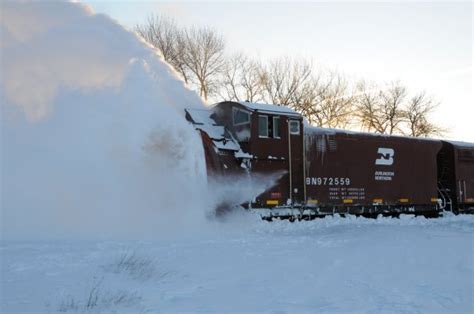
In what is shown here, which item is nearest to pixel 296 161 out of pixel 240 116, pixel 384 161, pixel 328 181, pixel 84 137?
pixel 328 181

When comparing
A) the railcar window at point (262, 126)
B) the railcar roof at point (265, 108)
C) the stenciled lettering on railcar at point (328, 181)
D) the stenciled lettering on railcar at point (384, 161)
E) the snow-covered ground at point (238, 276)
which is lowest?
the snow-covered ground at point (238, 276)

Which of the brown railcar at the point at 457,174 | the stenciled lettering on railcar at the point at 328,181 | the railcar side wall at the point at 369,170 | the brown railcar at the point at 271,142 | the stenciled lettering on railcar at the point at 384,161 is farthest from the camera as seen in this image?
the brown railcar at the point at 457,174

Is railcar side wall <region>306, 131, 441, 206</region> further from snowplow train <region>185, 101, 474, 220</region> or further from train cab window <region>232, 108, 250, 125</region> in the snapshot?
train cab window <region>232, 108, 250, 125</region>

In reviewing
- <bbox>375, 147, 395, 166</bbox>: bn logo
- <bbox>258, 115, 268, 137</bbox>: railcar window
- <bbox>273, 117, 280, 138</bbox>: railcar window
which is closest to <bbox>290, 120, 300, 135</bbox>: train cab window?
<bbox>273, 117, 280, 138</bbox>: railcar window

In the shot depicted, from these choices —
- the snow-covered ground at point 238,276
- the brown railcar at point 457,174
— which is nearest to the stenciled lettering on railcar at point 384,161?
the brown railcar at point 457,174

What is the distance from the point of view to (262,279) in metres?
6.89

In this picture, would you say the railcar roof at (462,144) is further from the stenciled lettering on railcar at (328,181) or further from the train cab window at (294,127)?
the train cab window at (294,127)

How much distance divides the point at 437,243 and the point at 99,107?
850cm

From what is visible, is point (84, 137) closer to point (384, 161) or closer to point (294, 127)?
point (294, 127)

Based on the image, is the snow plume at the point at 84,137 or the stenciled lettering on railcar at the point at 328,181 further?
the stenciled lettering on railcar at the point at 328,181

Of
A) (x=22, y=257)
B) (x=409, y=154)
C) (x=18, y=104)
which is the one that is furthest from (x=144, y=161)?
(x=409, y=154)

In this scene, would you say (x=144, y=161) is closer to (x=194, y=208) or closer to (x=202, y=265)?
(x=194, y=208)

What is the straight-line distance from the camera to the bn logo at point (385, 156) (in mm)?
18359

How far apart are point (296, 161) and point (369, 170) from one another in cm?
387
